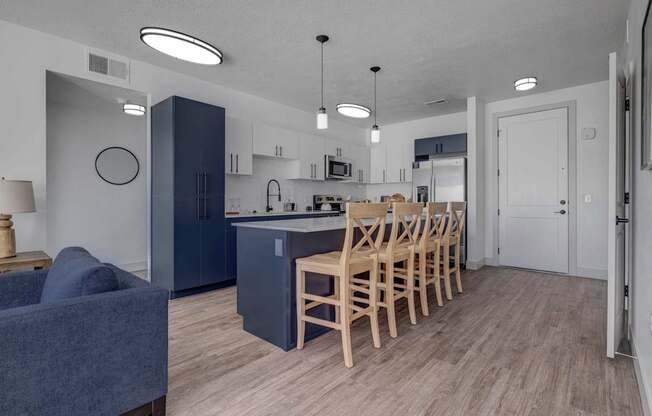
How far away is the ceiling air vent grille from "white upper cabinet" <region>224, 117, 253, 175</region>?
128 cm

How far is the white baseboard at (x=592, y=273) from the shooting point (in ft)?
14.7

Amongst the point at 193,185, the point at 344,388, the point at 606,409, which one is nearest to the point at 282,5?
the point at 193,185

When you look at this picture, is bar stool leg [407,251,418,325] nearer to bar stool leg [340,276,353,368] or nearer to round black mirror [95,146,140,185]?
bar stool leg [340,276,353,368]

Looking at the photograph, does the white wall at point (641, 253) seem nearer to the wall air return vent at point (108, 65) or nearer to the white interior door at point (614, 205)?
the white interior door at point (614, 205)

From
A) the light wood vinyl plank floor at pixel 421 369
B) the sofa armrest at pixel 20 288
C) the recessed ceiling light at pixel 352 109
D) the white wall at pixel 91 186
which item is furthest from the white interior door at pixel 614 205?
→ the white wall at pixel 91 186

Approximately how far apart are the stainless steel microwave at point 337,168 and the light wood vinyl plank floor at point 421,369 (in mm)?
3315

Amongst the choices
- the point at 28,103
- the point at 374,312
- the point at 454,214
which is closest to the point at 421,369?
the point at 374,312

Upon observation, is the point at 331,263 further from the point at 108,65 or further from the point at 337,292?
the point at 108,65

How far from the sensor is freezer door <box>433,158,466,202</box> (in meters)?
5.23

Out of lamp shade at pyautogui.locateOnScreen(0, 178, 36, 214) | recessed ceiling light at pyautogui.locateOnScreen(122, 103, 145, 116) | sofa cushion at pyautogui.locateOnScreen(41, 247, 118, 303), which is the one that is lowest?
sofa cushion at pyautogui.locateOnScreen(41, 247, 118, 303)

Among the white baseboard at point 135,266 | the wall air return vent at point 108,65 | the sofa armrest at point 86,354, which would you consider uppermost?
the wall air return vent at point 108,65

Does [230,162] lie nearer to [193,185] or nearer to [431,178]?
[193,185]

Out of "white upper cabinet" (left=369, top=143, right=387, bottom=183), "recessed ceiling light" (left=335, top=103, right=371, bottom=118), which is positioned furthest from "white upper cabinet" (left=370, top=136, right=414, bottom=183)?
"recessed ceiling light" (left=335, top=103, right=371, bottom=118)

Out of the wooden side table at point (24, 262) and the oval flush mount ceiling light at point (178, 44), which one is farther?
the oval flush mount ceiling light at point (178, 44)
